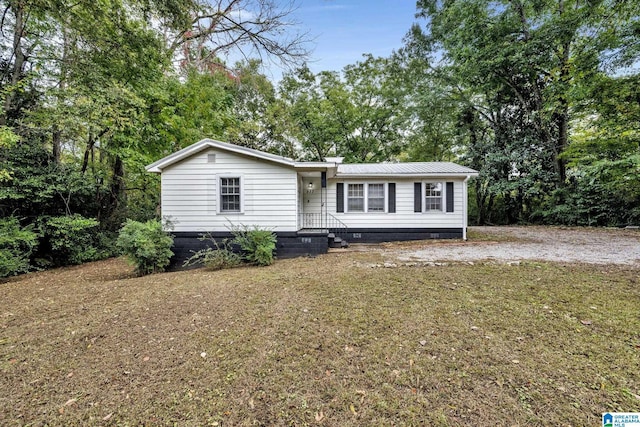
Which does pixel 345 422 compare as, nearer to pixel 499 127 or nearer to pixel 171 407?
pixel 171 407

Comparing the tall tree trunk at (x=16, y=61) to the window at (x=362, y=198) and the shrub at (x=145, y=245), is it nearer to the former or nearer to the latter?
the shrub at (x=145, y=245)

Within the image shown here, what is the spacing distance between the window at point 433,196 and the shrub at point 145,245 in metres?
9.23

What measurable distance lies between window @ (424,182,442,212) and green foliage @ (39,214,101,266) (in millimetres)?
12022

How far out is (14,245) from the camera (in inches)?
289

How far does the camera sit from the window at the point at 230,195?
8.40 metres

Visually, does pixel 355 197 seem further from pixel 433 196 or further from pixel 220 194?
pixel 220 194

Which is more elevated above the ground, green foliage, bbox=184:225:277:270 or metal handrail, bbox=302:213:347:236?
metal handrail, bbox=302:213:347:236

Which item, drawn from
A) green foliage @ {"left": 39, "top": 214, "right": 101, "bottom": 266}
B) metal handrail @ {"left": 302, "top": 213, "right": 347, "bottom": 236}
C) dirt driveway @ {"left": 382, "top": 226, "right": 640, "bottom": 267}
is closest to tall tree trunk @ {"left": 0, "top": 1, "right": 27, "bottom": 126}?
green foliage @ {"left": 39, "top": 214, "right": 101, "bottom": 266}

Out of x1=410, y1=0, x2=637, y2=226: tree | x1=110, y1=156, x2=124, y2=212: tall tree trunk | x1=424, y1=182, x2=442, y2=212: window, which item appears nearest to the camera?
x1=424, y1=182, x2=442, y2=212: window

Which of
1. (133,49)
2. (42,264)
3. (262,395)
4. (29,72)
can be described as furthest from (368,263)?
(29,72)

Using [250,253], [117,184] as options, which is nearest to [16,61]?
[117,184]

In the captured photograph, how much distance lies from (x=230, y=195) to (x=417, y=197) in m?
7.09

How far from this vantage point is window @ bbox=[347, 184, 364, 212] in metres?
10.7

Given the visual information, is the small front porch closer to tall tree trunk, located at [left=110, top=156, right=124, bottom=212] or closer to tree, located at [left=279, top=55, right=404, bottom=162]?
tall tree trunk, located at [left=110, top=156, right=124, bottom=212]
